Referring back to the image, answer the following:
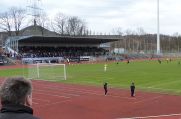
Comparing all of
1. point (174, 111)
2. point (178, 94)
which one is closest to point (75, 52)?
point (178, 94)

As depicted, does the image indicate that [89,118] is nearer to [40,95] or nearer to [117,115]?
[117,115]

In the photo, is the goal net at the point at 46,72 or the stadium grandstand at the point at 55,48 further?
the stadium grandstand at the point at 55,48

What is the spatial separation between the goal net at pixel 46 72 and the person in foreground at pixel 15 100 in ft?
129

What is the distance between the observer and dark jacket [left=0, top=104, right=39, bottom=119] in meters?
3.06

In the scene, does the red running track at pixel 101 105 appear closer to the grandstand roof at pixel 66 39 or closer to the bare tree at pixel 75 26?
the grandstand roof at pixel 66 39

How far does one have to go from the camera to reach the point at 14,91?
313 cm

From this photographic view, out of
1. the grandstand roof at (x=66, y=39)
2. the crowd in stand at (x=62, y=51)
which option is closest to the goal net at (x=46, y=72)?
the grandstand roof at (x=66, y=39)

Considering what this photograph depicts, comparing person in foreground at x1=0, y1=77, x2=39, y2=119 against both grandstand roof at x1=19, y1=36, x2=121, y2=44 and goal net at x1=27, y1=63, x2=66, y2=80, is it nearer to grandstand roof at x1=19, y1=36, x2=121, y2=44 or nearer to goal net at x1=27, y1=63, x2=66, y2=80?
goal net at x1=27, y1=63, x2=66, y2=80

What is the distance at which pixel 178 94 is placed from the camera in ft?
90.7

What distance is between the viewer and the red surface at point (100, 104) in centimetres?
2022

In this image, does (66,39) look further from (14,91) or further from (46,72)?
(14,91)

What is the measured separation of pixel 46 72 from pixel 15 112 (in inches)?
1680

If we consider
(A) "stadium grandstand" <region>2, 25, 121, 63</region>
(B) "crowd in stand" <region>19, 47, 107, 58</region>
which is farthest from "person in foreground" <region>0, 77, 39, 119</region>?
(B) "crowd in stand" <region>19, 47, 107, 58</region>

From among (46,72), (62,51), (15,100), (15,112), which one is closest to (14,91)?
(15,100)
